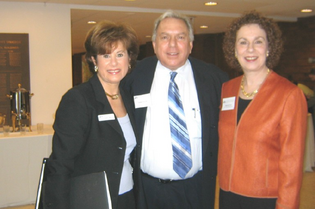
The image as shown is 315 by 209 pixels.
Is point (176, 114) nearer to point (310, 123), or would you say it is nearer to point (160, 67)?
point (160, 67)

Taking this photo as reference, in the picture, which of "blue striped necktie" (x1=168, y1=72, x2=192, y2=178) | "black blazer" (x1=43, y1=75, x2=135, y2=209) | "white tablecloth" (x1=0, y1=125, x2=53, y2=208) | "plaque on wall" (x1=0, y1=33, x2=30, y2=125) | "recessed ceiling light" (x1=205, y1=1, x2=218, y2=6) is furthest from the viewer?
"recessed ceiling light" (x1=205, y1=1, x2=218, y2=6)

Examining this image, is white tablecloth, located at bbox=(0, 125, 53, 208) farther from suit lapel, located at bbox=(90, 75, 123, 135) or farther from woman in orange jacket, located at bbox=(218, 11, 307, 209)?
woman in orange jacket, located at bbox=(218, 11, 307, 209)

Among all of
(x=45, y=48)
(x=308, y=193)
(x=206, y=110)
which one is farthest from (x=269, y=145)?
(x=45, y=48)

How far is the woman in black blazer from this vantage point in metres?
1.59

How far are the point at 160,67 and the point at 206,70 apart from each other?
1.13 feet

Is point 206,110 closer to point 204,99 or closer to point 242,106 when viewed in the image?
point 204,99

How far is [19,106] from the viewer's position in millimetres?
4230

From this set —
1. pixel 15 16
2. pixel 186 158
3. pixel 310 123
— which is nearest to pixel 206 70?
pixel 186 158

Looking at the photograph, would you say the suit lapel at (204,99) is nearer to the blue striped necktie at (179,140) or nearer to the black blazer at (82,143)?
the blue striped necktie at (179,140)

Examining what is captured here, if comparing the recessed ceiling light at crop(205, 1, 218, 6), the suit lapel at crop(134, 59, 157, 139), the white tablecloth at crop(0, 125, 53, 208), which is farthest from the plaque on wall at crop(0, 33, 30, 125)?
the suit lapel at crop(134, 59, 157, 139)

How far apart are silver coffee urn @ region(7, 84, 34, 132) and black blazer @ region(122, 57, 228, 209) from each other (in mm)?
2382

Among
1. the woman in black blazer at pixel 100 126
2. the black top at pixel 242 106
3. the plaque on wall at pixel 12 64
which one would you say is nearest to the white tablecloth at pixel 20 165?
the plaque on wall at pixel 12 64

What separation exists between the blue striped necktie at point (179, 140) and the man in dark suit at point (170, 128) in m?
0.02

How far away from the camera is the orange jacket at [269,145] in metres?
1.63
